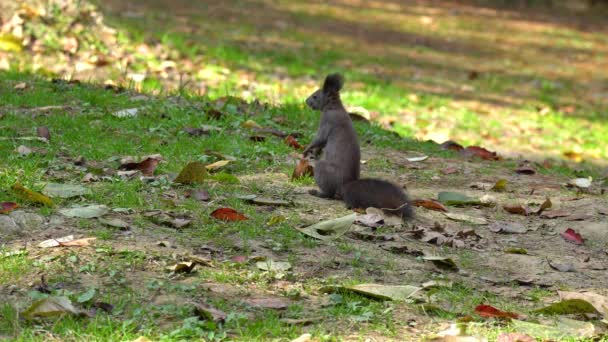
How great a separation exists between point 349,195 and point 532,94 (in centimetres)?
797

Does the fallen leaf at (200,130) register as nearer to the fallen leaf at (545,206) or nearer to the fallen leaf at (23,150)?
the fallen leaf at (23,150)

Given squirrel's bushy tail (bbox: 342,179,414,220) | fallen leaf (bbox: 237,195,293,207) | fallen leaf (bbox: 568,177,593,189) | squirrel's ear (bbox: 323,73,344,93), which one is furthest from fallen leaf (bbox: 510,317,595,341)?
fallen leaf (bbox: 568,177,593,189)

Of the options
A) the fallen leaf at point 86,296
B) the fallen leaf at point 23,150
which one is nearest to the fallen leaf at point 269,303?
the fallen leaf at point 86,296

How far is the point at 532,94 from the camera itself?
1253cm

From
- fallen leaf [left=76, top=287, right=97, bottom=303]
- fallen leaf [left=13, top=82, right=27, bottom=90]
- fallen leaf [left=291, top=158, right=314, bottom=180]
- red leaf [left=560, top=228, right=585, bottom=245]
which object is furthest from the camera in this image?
fallen leaf [left=13, top=82, right=27, bottom=90]

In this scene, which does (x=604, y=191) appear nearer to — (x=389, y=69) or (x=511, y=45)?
(x=389, y=69)

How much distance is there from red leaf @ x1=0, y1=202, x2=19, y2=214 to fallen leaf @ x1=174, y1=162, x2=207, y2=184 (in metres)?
1.02

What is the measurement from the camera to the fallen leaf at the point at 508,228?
508 centimetres

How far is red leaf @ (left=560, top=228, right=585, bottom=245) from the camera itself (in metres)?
4.97

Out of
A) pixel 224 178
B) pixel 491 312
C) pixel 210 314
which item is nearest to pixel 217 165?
pixel 224 178

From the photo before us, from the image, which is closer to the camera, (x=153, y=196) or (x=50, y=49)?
(x=153, y=196)

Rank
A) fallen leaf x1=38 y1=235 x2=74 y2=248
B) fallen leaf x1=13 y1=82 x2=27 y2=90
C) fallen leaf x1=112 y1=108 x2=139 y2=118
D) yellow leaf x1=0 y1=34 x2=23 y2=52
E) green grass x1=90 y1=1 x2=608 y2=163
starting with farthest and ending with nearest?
green grass x1=90 y1=1 x2=608 y2=163 < yellow leaf x1=0 y1=34 x2=23 y2=52 < fallen leaf x1=13 y1=82 x2=27 y2=90 < fallen leaf x1=112 y1=108 x2=139 y2=118 < fallen leaf x1=38 y1=235 x2=74 y2=248

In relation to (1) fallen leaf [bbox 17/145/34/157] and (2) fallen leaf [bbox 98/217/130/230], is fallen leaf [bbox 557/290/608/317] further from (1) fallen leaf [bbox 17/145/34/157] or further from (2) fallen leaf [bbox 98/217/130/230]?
(1) fallen leaf [bbox 17/145/34/157]

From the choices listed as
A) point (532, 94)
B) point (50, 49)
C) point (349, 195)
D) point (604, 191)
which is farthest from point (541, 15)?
point (349, 195)
